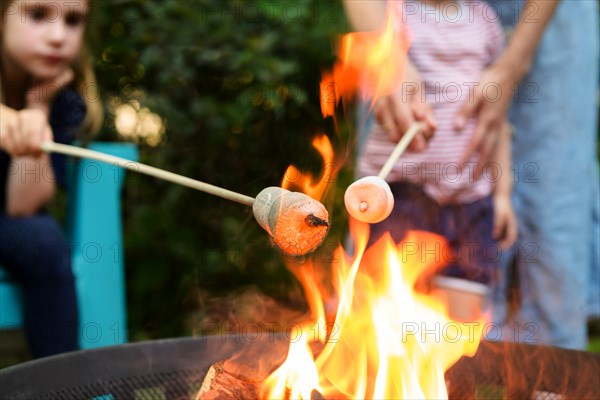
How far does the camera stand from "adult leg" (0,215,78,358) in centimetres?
186

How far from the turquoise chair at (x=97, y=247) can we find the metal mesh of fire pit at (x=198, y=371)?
0.69 m

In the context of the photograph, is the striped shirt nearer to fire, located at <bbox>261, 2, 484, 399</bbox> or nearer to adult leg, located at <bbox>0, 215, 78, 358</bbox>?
fire, located at <bbox>261, 2, 484, 399</bbox>

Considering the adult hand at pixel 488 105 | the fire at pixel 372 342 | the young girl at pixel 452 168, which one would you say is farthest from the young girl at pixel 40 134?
the adult hand at pixel 488 105

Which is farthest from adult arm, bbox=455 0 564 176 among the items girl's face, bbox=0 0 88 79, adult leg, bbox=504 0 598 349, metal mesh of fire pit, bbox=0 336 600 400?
girl's face, bbox=0 0 88 79

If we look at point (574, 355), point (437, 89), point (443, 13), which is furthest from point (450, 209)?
point (574, 355)

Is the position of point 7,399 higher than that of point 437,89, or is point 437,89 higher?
point 437,89

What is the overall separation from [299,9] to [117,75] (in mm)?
776

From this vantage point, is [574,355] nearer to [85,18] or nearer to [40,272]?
[40,272]

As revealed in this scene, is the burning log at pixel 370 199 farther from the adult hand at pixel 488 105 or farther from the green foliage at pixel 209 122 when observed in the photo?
the green foliage at pixel 209 122

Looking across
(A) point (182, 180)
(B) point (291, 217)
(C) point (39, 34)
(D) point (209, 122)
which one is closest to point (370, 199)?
(B) point (291, 217)

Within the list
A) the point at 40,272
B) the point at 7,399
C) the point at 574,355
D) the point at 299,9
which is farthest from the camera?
the point at 299,9

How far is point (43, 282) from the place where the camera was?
6.18 feet

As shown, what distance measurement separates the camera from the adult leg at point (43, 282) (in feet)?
6.11

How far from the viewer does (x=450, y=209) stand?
2162 millimetres
